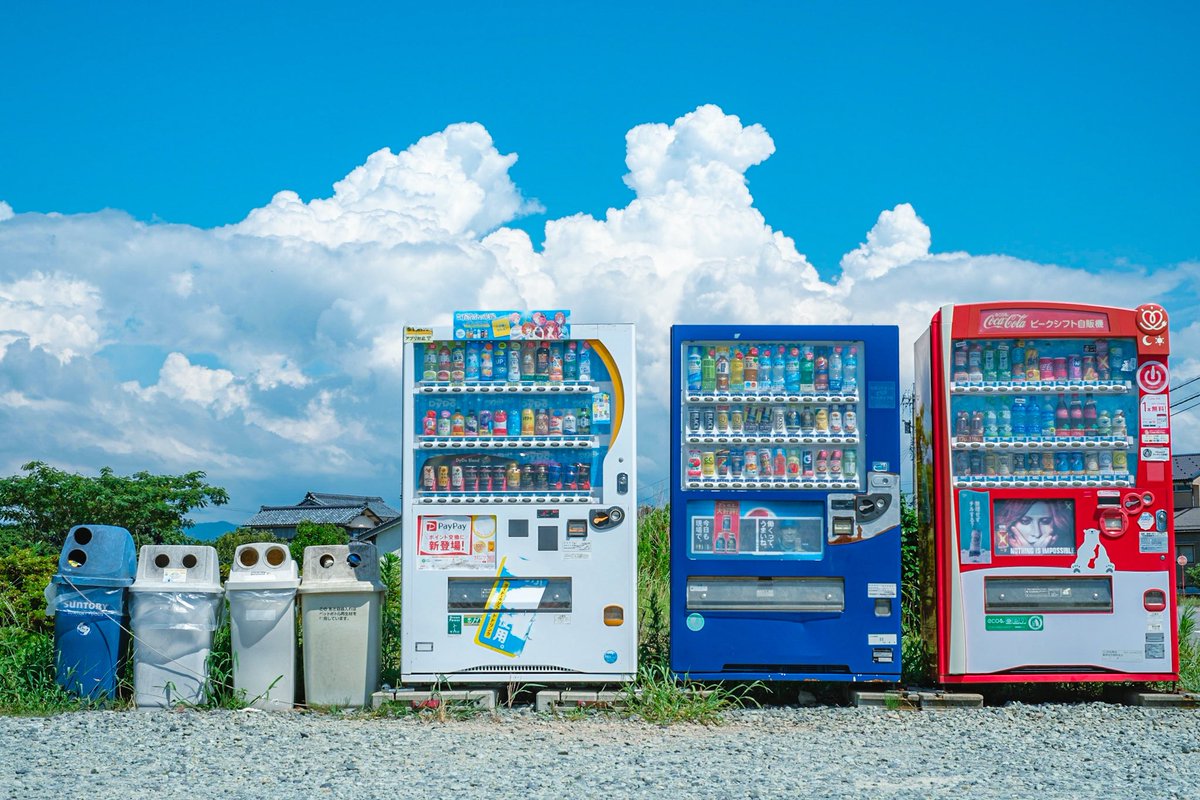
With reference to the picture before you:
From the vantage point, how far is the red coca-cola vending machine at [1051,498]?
7492 mm

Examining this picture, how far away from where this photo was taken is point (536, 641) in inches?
291

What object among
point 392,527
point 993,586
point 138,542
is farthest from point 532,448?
point 392,527

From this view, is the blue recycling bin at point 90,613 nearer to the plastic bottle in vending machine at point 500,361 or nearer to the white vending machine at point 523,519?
the white vending machine at point 523,519

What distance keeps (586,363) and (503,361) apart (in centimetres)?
59

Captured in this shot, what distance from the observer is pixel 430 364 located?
760 cm

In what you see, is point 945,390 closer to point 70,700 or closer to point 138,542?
point 70,700

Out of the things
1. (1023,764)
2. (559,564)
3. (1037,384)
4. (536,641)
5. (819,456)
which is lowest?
(1023,764)

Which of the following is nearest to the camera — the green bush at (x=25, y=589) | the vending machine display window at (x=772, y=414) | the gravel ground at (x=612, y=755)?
the gravel ground at (x=612, y=755)

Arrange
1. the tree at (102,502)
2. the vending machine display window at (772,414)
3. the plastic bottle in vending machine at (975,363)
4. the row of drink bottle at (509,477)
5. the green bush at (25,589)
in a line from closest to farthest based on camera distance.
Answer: the vending machine display window at (772,414) → the row of drink bottle at (509,477) → the plastic bottle in vending machine at (975,363) → the green bush at (25,589) → the tree at (102,502)

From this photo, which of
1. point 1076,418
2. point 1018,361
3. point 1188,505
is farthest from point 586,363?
point 1188,505

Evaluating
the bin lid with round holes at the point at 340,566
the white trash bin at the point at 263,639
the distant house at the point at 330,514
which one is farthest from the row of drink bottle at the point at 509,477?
the distant house at the point at 330,514

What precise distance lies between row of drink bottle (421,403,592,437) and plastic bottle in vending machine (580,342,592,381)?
8.7 inches

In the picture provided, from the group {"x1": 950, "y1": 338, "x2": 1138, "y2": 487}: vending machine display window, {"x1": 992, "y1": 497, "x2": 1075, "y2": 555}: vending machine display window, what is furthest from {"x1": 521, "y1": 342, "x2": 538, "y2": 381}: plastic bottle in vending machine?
{"x1": 992, "y1": 497, "x2": 1075, "y2": 555}: vending machine display window

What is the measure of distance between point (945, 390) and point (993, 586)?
137cm
